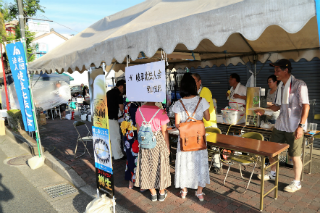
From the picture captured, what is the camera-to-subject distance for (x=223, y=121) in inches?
199

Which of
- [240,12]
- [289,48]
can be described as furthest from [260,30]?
[289,48]

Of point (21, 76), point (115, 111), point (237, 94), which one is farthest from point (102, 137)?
point (21, 76)

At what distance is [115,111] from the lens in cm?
532

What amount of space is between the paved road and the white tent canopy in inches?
99.2

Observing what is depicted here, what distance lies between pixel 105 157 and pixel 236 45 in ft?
13.2

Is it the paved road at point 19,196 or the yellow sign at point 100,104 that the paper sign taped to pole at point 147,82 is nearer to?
the yellow sign at point 100,104

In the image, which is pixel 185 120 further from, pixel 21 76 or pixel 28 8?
pixel 28 8

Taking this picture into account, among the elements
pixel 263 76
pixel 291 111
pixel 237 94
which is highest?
pixel 263 76

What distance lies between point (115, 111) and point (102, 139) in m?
2.07

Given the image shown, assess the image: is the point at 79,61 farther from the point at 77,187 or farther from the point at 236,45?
the point at 236,45

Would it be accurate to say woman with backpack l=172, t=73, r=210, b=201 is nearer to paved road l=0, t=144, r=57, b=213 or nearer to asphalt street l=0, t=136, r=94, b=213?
asphalt street l=0, t=136, r=94, b=213

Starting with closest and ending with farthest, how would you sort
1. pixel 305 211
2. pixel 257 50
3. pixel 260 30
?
pixel 260 30 → pixel 305 211 → pixel 257 50

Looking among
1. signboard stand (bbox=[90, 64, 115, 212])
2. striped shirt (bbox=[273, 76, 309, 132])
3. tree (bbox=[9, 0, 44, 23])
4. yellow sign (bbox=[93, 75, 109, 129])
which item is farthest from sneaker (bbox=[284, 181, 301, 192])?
tree (bbox=[9, 0, 44, 23])

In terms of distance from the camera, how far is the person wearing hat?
325cm
